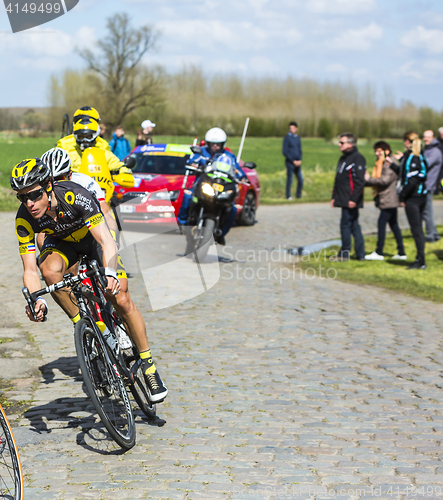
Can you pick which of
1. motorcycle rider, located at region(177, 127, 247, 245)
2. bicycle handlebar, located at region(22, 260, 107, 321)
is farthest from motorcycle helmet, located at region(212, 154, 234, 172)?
bicycle handlebar, located at region(22, 260, 107, 321)

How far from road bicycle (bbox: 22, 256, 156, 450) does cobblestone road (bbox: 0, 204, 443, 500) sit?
220 mm

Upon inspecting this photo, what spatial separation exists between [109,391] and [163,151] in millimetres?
12786

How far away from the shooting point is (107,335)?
4.87m

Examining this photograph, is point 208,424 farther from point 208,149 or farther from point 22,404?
point 208,149

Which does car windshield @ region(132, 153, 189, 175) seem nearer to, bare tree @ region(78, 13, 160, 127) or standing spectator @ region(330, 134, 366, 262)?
standing spectator @ region(330, 134, 366, 262)

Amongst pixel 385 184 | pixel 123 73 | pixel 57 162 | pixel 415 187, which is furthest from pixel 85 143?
pixel 123 73

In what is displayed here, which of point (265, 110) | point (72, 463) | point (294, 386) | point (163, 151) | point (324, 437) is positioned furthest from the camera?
point (265, 110)

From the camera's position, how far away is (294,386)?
595 cm

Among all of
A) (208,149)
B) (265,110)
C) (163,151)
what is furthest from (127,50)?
(208,149)

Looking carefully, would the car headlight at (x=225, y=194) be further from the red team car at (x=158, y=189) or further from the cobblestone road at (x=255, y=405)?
the red team car at (x=158, y=189)

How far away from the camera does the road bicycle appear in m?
4.26

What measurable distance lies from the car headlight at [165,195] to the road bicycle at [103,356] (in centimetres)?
1022

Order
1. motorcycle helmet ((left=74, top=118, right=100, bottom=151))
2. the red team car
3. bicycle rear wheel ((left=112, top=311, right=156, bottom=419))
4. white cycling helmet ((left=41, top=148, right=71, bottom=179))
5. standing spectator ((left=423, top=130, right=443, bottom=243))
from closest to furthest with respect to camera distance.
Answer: bicycle rear wheel ((left=112, top=311, right=156, bottom=419))
white cycling helmet ((left=41, top=148, right=71, bottom=179))
motorcycle helmet ((left=74, top=118, right=100, bottom=151))
standing spectator ((left=423, top=130, right=443, bottom=243))
the red team car

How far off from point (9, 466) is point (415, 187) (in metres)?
9.72
